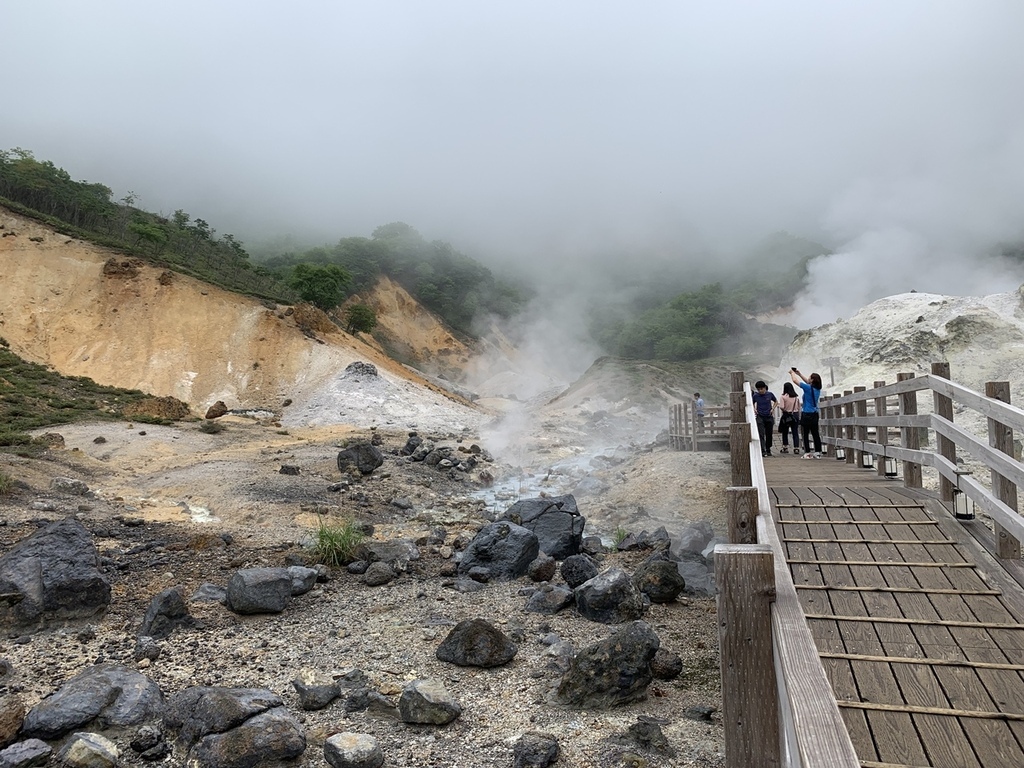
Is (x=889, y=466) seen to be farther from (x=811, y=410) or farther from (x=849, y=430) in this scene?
(x=811, y=410)

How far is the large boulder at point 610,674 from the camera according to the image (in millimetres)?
4648

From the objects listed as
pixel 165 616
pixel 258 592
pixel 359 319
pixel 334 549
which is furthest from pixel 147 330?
pixel 165 616

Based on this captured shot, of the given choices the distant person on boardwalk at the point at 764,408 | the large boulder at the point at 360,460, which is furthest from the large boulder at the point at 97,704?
the large boulder at the point at 360,460

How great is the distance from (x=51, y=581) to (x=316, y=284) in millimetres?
45050

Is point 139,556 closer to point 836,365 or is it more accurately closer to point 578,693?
point 578,693

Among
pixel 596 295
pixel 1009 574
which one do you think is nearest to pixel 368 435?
pixel 1009 574

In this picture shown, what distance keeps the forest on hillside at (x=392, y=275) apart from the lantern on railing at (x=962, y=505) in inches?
1651

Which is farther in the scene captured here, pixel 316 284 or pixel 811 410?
pixel 316 284

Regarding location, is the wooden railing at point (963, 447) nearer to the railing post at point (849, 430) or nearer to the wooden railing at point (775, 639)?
the wooden railing at point (775, 639)

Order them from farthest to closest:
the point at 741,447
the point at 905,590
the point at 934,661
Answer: the point at 741,447 < the point at 905,590 < the point at 934,661

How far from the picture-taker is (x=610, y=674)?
4711 mm

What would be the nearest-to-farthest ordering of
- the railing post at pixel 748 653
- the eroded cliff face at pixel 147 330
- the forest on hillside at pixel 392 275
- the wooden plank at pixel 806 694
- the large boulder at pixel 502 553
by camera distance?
the wooden plank at pixel 806 694 < the railing post at pixel 748 653 < the large boulder at pixel 502 553 < the eroded cliff face at pixel 147 330 < the forest on hillside at pixel 392 275

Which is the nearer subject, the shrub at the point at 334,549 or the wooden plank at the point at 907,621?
the wooden plank at the point at 907,621

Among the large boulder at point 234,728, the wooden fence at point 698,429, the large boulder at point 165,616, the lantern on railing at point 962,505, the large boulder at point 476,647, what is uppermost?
the lantern on railing at point 962,505
